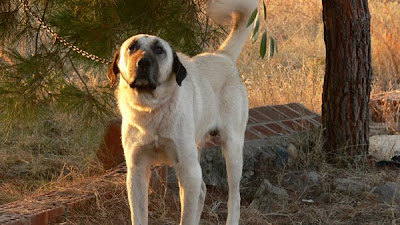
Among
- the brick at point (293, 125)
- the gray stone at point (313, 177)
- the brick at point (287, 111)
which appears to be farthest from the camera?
the brick at point (287, 111)

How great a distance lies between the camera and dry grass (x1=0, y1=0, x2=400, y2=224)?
13.6ft

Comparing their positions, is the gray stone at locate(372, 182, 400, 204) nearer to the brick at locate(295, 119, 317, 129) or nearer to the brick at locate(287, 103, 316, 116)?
the brick at locate(295, 119, 317, 129)

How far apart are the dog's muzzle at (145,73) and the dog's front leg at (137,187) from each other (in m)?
0.41

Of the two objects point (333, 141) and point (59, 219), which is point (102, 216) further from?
point (333, 141)

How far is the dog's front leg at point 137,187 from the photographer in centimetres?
333

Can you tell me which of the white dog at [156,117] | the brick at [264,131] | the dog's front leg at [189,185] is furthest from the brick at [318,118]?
the dog's front leg at [189,185]

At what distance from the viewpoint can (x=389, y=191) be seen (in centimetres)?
450

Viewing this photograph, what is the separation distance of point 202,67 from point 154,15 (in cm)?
91

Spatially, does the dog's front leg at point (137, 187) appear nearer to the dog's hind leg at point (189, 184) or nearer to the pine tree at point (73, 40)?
the dog's hind leg at point (189, 184)

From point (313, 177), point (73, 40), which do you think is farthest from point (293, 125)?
point (73, 40)

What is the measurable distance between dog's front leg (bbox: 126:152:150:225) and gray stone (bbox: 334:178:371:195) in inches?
65.8

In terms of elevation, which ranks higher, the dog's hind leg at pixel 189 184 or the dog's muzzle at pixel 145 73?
the dog's muzzle at pixel 145 73

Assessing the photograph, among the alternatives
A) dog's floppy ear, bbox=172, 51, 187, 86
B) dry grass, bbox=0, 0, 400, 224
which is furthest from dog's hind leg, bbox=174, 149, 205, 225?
dry grass, bbox=0, 0, 400, 224

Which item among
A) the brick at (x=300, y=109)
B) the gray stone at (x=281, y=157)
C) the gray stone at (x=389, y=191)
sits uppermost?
the brick at (x=300, y=109)
